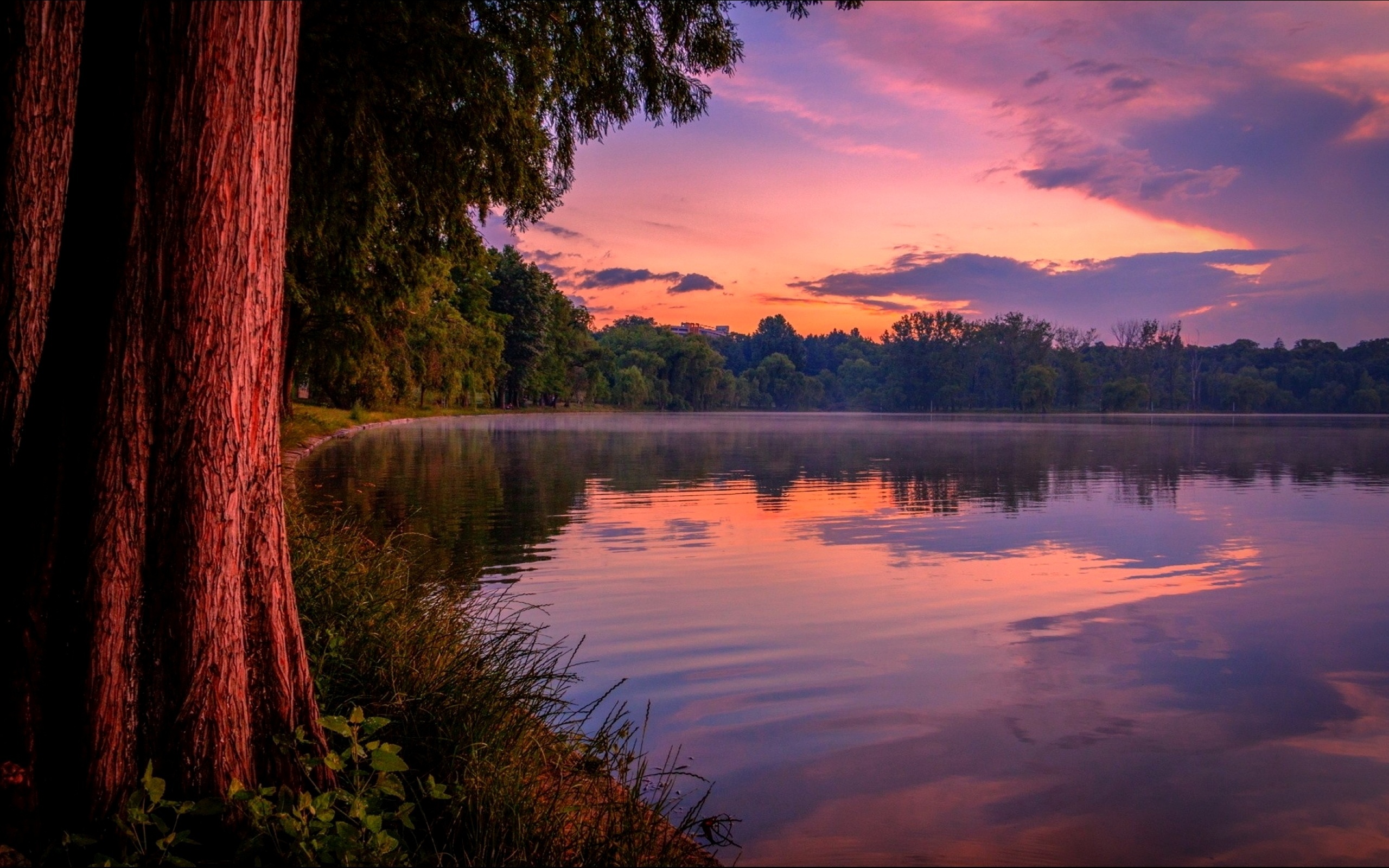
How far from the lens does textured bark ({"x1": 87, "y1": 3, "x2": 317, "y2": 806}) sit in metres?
3.35

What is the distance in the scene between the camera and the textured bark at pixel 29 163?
3.72m

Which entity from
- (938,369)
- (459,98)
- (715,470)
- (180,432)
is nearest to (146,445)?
(180,432)

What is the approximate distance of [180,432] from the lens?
3398 mm

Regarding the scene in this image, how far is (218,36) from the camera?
11.3 feet

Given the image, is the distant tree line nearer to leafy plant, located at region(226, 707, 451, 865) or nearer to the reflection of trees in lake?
the reflection of trees in lake

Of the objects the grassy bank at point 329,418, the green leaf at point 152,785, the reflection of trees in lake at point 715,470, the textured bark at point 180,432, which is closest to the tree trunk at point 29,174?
the textured bark at point 180,432

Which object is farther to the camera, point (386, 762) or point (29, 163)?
point (29, 163)

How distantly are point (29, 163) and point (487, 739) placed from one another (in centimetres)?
289

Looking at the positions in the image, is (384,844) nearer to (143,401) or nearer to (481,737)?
(481,737)

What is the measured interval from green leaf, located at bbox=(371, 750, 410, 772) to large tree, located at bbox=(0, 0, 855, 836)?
0.37 m

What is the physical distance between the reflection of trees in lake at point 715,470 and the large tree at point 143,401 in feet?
17.7

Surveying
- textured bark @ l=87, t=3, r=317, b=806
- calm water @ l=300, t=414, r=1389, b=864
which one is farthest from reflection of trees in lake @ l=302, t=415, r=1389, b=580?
textured bark @ l=87, t=3, r=317, b=806

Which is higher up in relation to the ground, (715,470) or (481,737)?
(481,737)

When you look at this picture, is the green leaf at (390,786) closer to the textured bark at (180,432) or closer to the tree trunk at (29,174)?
the textured bark at (180,432)
